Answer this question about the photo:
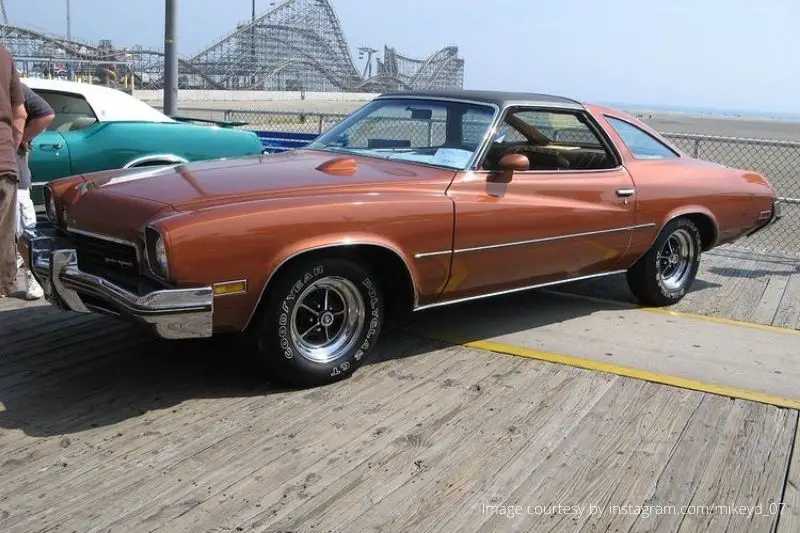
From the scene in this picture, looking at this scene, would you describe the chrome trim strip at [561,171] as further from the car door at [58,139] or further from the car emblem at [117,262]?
the car door at [58,139]

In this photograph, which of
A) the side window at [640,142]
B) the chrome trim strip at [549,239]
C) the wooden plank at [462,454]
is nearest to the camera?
the wooden plank at [462,454]

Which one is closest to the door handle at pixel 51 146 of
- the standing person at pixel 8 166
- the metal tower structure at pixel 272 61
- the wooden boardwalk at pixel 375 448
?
the standing person at pixel 8 166

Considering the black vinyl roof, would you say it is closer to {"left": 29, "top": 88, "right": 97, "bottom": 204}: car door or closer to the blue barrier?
{"left": 29, "top": 88, "right": 97, "bottom": 204}: car door

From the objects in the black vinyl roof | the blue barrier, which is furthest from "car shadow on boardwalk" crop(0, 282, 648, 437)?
the blue barrier

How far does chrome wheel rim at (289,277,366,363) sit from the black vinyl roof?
169 centimetres

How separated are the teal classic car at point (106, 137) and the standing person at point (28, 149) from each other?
1.38 meters

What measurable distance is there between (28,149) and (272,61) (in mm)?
97060

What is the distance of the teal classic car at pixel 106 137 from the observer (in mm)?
6504

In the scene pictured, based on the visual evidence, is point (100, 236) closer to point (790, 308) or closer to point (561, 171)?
point (561, 171)

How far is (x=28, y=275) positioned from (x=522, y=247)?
326 cm

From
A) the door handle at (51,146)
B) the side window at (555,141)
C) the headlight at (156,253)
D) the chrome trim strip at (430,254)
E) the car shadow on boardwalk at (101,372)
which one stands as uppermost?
the side window at (555,141)

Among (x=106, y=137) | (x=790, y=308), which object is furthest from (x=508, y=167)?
(x=106, y=137)

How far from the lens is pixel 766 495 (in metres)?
3.07

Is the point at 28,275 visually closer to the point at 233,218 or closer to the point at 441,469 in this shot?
the point at 233,218
